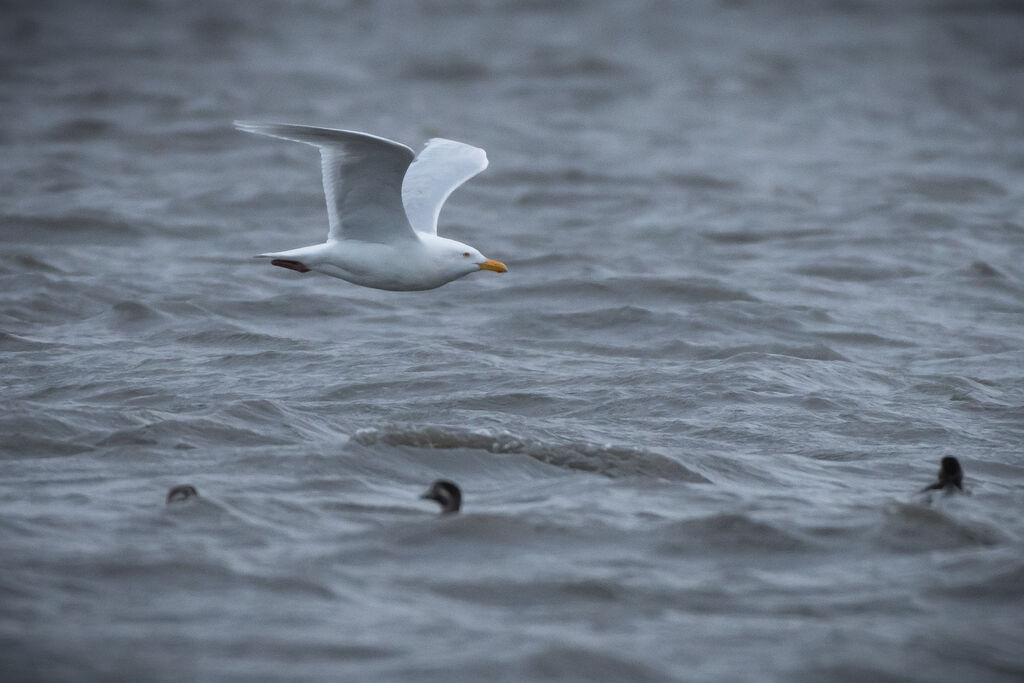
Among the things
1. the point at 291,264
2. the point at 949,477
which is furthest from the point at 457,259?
the point at 949,477

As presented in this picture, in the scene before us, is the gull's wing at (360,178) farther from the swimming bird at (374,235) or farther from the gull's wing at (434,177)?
the gull's wing at (434,177)

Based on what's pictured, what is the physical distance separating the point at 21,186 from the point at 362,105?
7155 mm

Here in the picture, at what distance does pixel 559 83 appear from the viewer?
25.5 m

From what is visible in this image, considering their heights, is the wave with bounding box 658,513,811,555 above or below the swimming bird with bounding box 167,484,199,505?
above

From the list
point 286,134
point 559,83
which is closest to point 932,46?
point 559,83

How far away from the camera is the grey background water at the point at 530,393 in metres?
6.00

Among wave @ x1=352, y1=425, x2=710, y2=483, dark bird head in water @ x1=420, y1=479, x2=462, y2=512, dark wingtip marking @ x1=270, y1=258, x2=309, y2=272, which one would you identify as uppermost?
dark wingtip marking @ x1=270, y1=258, x2=309, y2=272

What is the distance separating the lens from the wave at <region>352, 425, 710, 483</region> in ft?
27.3

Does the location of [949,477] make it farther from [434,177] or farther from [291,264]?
[291,264]

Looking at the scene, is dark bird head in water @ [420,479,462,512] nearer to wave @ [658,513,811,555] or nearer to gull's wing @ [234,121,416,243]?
wave @ [658,513,811,555]

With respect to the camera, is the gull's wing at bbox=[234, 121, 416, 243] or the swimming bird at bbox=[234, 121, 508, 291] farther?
the swimming bird at bbox=[234, 121, 508, 291]

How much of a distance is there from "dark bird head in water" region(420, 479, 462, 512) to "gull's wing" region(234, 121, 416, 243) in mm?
1822

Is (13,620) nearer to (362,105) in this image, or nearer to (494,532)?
(494,532)

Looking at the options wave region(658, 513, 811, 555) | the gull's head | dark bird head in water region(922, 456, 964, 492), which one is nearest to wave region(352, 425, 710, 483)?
wave region(658, 513, 811, 555)
